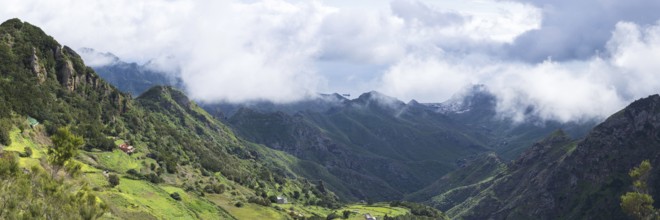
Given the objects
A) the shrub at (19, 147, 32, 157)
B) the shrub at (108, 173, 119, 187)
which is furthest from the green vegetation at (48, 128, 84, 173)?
the shrub at (108, 173, 119, 187)

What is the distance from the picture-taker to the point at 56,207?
82.2 metres

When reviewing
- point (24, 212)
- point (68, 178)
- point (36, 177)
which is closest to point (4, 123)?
point (68, 178)

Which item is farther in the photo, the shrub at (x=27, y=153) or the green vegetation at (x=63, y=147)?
the shrub at (x=27, y=153)

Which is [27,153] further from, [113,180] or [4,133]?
[113,180]

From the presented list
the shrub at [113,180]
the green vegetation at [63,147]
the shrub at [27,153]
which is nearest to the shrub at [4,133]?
the shrub at [27,153]

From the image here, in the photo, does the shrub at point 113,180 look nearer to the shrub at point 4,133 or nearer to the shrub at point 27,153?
the shrub at point 27,153

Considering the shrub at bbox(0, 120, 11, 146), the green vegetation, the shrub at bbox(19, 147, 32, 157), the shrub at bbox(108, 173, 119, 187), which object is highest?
the shrub at bbox(0, 120, 11, 146)

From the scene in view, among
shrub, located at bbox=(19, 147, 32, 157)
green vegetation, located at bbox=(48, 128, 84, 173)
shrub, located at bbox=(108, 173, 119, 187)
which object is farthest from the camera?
shrub, located at bbox=(108, 173, 119, 187)

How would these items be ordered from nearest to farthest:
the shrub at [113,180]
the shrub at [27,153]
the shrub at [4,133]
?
the shrub at [27,153], the shrub at [4,133], the shrub at [113,180]

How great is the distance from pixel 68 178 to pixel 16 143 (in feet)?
231

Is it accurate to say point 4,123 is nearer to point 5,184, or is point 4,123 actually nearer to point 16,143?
point 16,143

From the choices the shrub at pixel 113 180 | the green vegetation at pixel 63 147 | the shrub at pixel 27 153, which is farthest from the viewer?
the shrub at pixel 113 180

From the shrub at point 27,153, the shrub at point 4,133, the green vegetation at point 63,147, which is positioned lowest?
the green vegetation at point 63,147

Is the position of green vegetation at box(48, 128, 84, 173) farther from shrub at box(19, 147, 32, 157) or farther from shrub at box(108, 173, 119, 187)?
shrub at box(108, 173, 119, 187)
